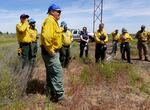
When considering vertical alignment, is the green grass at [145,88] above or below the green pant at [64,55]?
below

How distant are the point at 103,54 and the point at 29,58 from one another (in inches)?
166

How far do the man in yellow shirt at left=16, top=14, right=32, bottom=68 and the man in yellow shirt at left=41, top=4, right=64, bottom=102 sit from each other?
2312mm

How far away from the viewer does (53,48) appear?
866 centimetres

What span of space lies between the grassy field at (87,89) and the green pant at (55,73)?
286 mm

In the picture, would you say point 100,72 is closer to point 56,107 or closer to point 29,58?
point 29,58

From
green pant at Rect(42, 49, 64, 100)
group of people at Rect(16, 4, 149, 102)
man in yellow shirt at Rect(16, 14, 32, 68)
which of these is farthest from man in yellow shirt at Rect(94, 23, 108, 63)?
green pant at Rect(42, 49, 64, 100)

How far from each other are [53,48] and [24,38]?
123 inches

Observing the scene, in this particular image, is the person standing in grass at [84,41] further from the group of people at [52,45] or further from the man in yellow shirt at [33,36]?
the man in yellow shirt at [33,36]

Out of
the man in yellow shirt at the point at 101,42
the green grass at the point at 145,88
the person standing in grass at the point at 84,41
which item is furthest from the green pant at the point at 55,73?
the person standing in grass at the point at 84,41

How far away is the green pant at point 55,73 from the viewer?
28.8 feet

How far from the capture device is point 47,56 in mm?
8805

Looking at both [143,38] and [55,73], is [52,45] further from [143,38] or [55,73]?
[143,38]

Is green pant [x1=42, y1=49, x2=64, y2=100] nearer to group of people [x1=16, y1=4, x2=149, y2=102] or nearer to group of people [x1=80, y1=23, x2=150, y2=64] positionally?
group of people [x1=16, y1=4, x2=149, y2=102]

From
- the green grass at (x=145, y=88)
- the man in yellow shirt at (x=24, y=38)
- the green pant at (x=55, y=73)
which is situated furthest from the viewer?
the green grass at (x=145, y=88)
